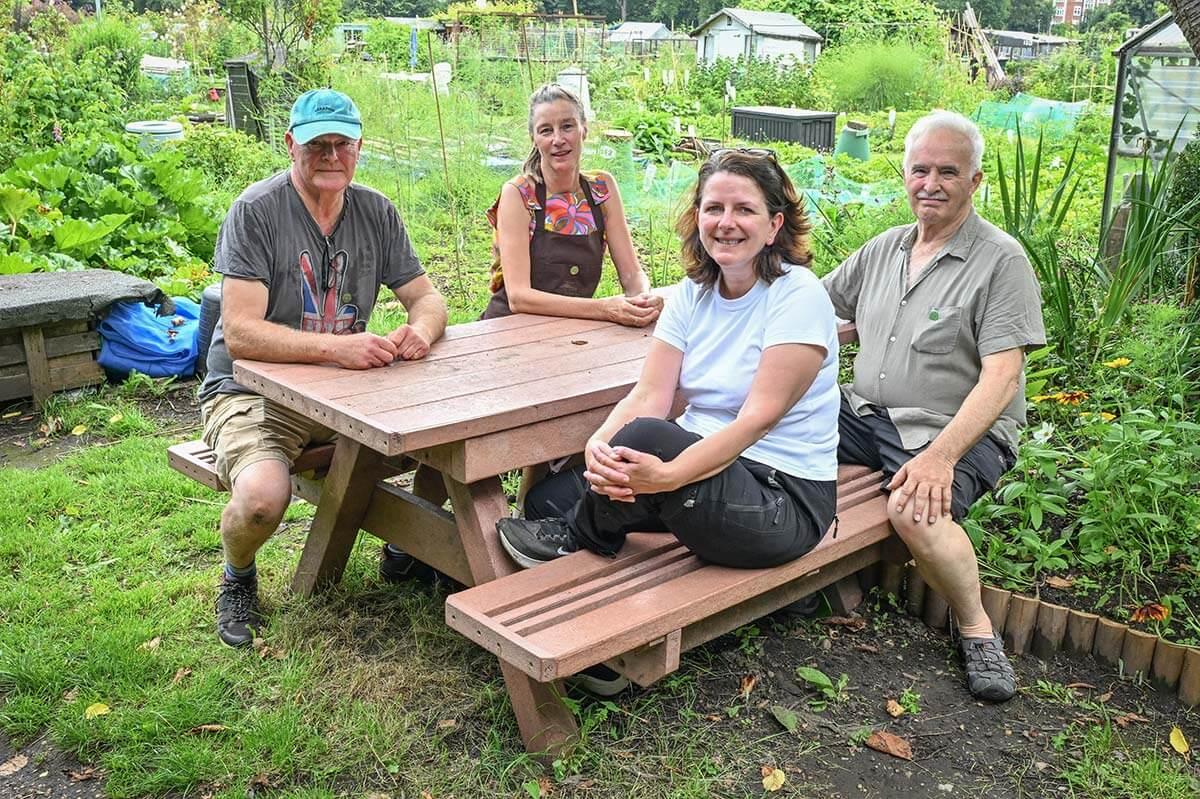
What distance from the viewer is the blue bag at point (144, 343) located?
18.0ft

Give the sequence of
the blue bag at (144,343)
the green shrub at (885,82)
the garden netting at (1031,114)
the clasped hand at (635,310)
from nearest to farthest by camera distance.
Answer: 1. the clasped hand at (635,310)
2. the blue bag at (144,343)
3. the garden netting at (1031,114)
4. the green shrub at (885,82)

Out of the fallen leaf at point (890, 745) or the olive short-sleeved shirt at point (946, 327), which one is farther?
the olive short-sleeved shirt at point (946, 327)

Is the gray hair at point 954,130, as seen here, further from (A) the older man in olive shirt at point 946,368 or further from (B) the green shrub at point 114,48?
(B) the green shrub at point 114,48

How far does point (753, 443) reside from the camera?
2631 mm

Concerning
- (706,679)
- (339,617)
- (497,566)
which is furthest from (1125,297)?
(339,617)

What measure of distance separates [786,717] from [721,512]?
61cm

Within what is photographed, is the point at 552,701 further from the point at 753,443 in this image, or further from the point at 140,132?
the point at 140,132

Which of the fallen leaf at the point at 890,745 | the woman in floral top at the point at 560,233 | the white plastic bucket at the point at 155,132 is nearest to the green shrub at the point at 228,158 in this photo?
the white plastic bucket at the point at 155,132

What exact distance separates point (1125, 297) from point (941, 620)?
72.6 inches

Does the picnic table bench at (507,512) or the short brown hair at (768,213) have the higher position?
the short brown hair at (768,213)

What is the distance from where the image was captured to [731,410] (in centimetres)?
276

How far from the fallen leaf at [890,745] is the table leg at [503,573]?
738mm

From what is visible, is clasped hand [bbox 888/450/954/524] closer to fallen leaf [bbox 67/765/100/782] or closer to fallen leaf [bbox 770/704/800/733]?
fallen leaf [bbox 770/704/800/733]

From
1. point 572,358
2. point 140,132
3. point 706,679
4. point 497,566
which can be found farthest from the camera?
point 140,132
